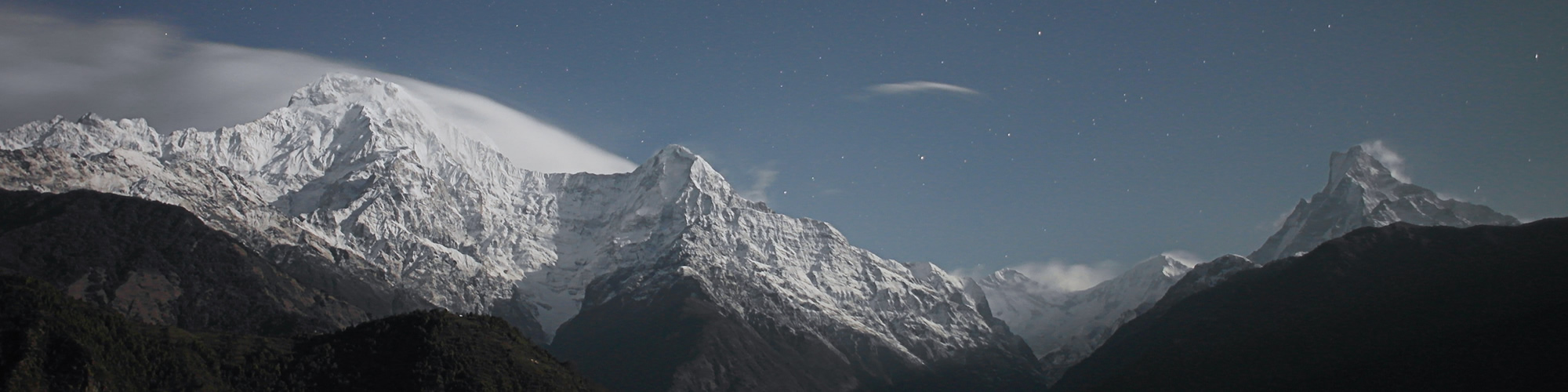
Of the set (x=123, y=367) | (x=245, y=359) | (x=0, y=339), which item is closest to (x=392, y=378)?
(x=245, y=359)

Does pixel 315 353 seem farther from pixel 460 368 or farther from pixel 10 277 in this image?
pixel 10 277

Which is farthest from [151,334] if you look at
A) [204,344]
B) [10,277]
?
[10,277]

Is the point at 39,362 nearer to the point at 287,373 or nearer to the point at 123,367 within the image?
the point at 123,367

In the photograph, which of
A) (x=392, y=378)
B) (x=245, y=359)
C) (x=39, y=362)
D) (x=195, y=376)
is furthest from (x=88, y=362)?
(x=392, y=378)

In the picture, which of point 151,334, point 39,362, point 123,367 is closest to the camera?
point 39,362

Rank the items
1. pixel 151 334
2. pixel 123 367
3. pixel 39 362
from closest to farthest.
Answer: pixel 39 362
pixel 123 367
pixel 151 334

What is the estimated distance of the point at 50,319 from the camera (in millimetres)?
167250

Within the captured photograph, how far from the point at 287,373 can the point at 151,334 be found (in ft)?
74.7

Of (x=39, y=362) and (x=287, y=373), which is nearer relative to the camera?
(x=39, y=362)

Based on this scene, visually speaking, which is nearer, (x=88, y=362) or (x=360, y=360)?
(x=88, y=362)

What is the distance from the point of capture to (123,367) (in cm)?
17388

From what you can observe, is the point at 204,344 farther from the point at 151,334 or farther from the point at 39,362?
the point at 39,362

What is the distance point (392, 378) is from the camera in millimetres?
191875

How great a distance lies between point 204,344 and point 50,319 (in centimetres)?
3169
